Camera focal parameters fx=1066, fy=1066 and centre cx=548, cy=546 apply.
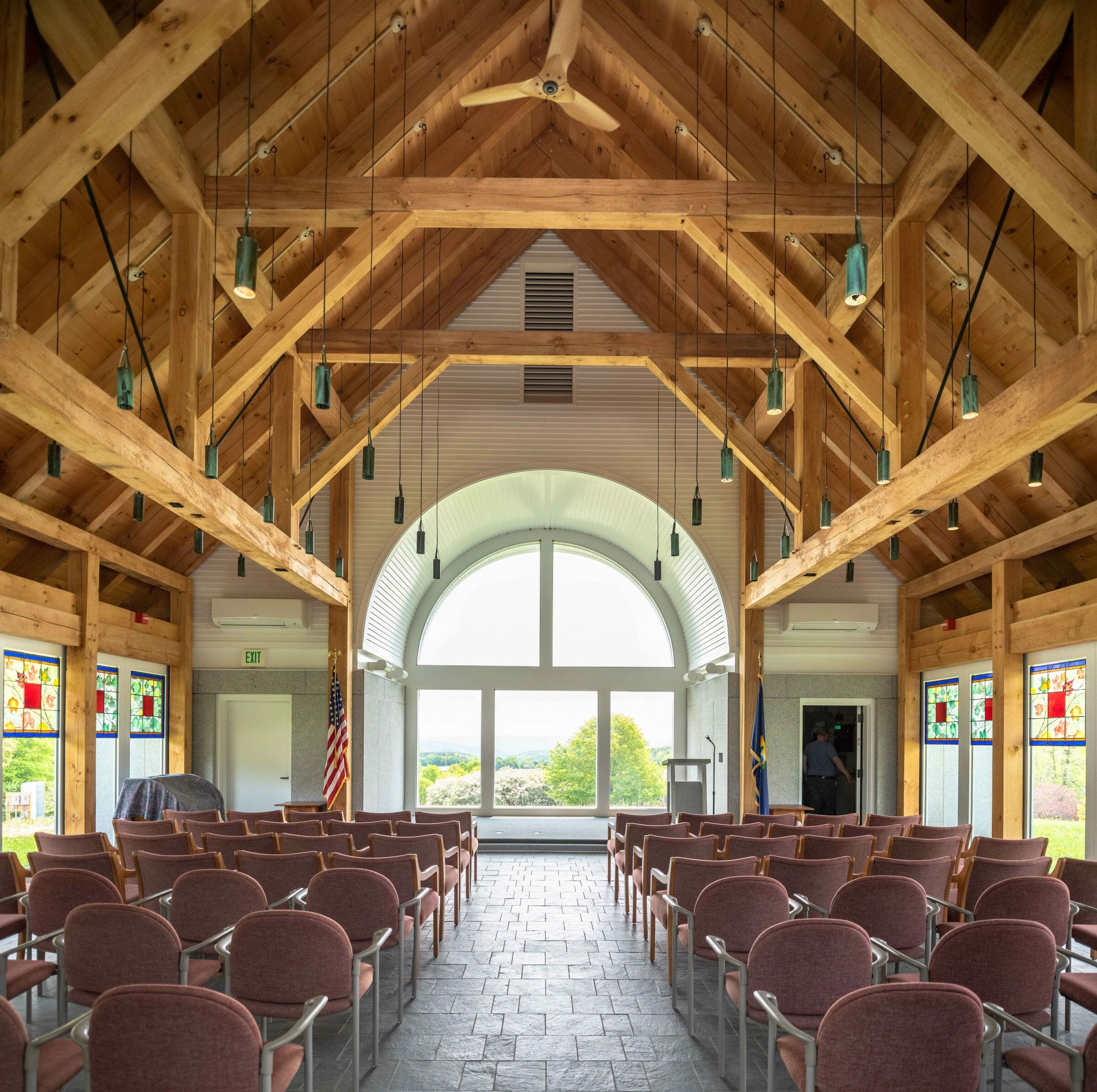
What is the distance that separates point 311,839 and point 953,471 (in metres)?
5.06

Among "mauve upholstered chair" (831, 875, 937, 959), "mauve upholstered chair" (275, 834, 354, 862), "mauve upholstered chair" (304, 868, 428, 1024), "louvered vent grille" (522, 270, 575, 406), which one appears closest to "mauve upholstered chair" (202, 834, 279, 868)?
"mauve upholstered chair" (275, 834, 354, 862)

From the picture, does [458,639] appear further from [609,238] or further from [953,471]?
[953,471]

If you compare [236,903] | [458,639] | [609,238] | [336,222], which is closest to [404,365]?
[609,238]

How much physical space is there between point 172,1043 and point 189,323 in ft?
18.6

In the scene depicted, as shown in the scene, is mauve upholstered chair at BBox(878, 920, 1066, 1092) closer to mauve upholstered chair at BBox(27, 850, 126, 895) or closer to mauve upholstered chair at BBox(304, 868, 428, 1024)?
mauve upholstered chair at BBox(304, 868, 428, 1024)

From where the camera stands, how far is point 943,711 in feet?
45.6

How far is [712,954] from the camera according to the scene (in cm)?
570

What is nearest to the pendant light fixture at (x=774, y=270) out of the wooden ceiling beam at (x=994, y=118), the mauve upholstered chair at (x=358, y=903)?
the wooden ceiling beam at (x=994, y=118)

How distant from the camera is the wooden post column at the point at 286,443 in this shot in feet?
35.5

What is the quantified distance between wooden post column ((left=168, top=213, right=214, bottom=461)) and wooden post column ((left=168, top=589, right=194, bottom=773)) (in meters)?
7.44

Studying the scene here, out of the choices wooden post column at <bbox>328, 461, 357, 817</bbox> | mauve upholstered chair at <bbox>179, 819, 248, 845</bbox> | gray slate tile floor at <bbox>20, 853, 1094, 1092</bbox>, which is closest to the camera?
gray slate tile floor at <bbox>20, 853, 1094, 1092</bbox>

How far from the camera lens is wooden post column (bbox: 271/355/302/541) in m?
10.8

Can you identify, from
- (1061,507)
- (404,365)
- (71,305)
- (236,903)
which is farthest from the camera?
(404,365)

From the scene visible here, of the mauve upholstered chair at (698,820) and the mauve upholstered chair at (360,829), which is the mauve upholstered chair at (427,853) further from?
the mauve upholstered chair at (698,820)
